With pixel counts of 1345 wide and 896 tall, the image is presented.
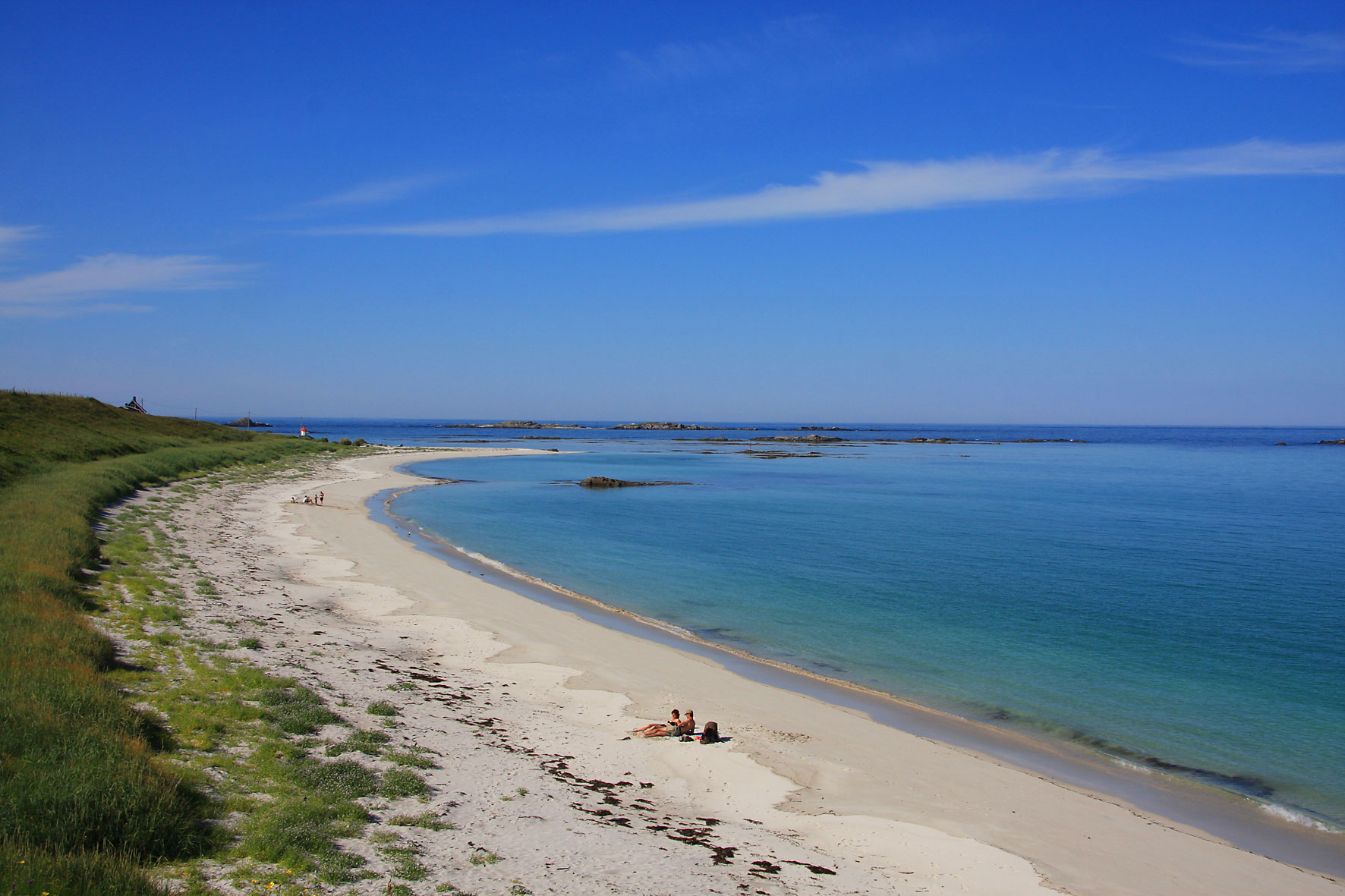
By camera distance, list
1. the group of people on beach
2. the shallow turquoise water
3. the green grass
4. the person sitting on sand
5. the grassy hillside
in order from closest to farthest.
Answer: the green grass < the group of people on beach < the person sitting on sand < the shallow turquoise water < the grassy hillside

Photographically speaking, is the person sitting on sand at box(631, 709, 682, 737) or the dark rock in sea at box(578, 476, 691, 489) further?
the dark rock in sea at box(578, 476, 691, 489)

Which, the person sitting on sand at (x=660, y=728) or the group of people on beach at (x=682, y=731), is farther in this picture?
the person sitting on sand at (x=660, y=728)

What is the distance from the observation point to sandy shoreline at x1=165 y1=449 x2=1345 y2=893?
373 inches

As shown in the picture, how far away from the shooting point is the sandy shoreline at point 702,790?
9.48 metres

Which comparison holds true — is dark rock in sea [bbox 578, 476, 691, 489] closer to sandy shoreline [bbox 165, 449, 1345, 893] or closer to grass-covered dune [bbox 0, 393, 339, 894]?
sandy shoreline [bbox 165, 449, 1345, 893]

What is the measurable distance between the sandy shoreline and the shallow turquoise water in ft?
10.8

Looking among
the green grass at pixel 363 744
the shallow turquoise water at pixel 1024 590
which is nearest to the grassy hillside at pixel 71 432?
the shallow turquoise water at pixel 1024 590

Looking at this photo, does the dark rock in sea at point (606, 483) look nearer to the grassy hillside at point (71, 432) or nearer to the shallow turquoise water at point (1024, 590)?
the shallow turquoise water at point (1024, 590)

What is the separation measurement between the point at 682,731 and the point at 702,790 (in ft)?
6.49

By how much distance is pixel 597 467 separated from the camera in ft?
312

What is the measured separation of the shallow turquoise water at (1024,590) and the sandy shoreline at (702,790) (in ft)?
10.8

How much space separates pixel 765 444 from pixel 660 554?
126013 mm

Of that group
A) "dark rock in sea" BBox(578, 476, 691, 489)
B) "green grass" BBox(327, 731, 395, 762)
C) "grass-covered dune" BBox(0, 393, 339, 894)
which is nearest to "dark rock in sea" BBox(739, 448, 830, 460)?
"dark rock in sea" BBox(578, 476, 691, 489)

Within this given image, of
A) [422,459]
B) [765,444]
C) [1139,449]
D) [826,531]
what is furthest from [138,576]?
[1139,449]
